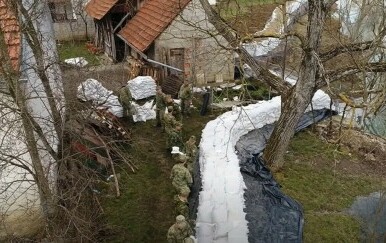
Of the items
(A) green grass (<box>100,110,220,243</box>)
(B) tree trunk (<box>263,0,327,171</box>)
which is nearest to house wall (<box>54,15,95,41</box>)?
(A) green grass (<box>100,110,220,243</box>)

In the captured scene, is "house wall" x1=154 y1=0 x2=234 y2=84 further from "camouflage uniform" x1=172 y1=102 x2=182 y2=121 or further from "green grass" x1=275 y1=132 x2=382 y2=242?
"green grass" x1=275 y1=132 x2=382 y2=242

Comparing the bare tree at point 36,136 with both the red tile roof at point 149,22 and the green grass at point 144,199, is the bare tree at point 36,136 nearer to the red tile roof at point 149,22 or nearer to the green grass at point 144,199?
the green grass at point 144,199

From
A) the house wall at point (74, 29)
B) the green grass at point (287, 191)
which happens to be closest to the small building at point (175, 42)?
the green grass at point (287, 191)

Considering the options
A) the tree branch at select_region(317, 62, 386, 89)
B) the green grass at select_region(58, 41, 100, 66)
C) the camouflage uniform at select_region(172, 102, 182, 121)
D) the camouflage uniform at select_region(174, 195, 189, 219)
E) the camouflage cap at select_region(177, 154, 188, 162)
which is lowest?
the camouflage uniform at select_region(174, 195, 189, 219)

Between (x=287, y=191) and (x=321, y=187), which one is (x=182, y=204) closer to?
(x=287, y=191)

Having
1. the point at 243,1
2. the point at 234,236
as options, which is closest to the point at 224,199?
the point at 234,236

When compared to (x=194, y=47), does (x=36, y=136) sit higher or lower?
lower

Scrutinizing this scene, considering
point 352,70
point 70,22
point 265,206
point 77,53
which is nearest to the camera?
point 265,206

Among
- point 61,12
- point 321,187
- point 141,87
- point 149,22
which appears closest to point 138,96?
point 141,87
